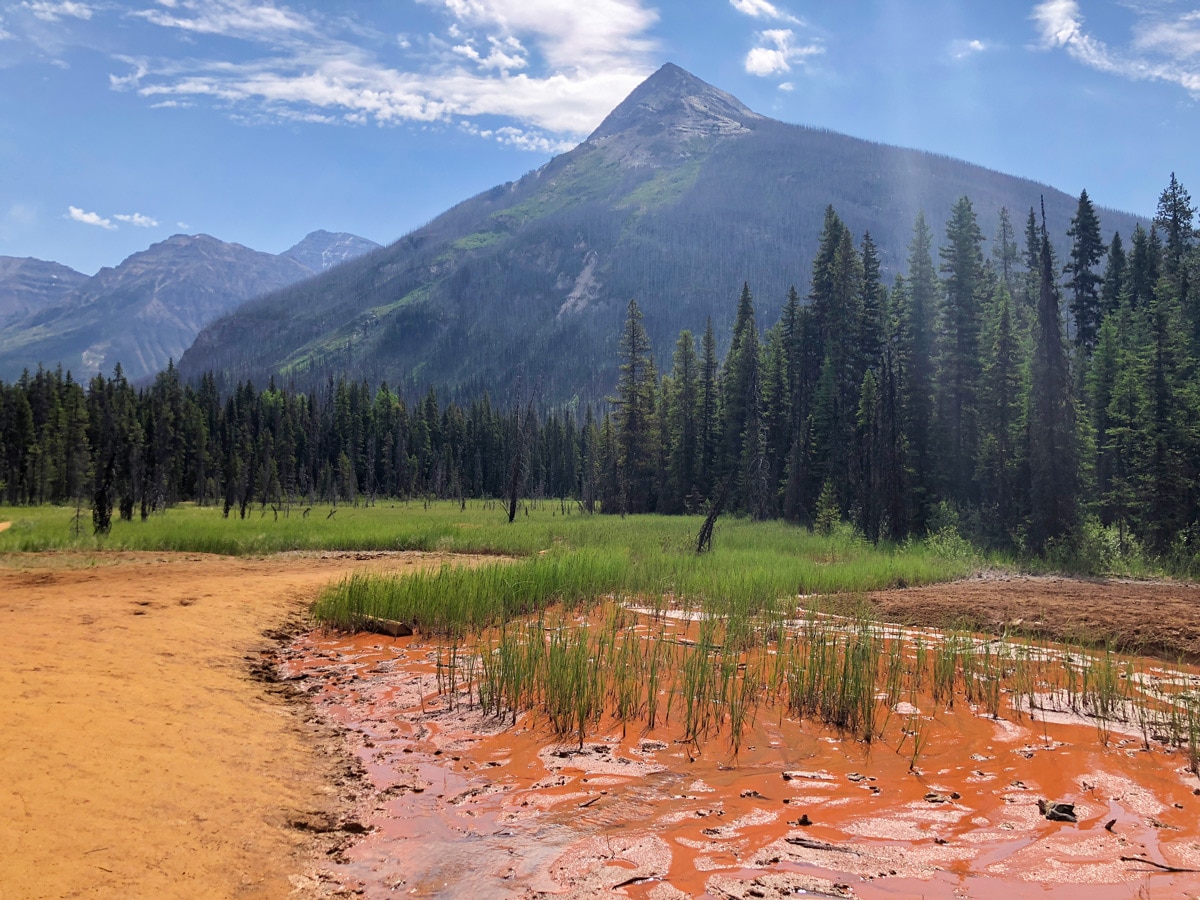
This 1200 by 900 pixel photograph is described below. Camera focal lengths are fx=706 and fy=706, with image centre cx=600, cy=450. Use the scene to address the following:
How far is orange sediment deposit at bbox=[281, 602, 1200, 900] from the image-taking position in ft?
16.0

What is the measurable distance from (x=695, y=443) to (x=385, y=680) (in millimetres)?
52678

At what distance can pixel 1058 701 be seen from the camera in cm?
880

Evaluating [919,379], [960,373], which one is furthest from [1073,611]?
[919,379]

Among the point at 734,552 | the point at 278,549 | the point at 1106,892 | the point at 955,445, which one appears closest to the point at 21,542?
the point at 278,549

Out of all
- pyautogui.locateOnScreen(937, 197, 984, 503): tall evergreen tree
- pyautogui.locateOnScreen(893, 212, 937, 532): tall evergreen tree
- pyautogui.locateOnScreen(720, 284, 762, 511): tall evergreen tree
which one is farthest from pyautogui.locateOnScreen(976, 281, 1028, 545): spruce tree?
pyautogui.locateOnScreen(720, 284, 762, 511): tall evergreen tree

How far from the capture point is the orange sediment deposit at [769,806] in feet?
16.0

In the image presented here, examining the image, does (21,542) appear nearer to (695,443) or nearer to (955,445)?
(955,445)

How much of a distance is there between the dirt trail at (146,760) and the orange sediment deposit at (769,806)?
0.68 metres

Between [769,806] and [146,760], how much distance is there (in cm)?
537

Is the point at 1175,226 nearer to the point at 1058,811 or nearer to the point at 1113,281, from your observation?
the point at 1113,281

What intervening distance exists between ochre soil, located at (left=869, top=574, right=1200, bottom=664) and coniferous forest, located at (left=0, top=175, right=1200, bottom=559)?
703 cm

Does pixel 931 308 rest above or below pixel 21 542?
above

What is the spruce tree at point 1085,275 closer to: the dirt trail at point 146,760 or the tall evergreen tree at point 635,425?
the tall evergreen tree at point 635,425

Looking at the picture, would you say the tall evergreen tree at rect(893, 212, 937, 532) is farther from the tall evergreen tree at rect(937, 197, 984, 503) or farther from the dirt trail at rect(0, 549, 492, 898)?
the dirt trail at rect(0, 549, 492, 898)
